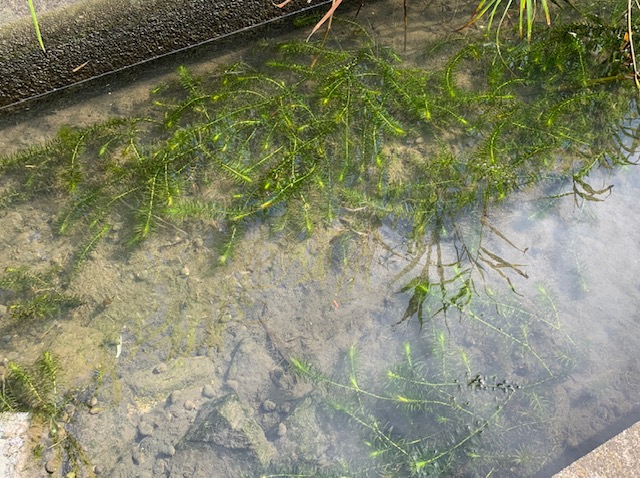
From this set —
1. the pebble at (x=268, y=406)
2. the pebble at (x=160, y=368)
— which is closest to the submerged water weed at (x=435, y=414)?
the pebble at (x=268, y=406)

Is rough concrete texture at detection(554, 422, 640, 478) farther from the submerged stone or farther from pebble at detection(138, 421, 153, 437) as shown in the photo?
pebble at detection(138, 421, 153, 437)

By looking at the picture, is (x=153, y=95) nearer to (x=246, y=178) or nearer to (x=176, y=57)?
(x=176, y=57)

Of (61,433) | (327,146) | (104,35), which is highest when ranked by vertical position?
(104,35)

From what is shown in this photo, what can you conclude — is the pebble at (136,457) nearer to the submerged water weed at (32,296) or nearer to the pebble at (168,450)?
the pebble at (168,450)

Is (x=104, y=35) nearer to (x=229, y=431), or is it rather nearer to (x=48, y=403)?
(x=48, y=403)

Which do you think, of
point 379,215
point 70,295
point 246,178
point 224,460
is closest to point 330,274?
point 379,215

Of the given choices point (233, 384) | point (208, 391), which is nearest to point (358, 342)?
point (233, 384)

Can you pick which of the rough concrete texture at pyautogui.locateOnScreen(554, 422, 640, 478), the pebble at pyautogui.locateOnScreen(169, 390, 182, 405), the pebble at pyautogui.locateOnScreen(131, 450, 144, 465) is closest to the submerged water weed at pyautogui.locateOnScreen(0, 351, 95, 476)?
the pebble at pyautogui.locateOnScreen(131, 450, 144, 465)
